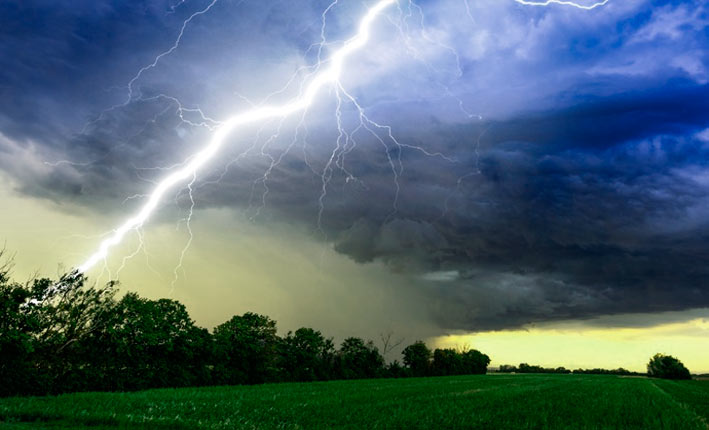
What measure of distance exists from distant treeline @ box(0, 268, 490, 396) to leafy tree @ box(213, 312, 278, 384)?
0.29 feet

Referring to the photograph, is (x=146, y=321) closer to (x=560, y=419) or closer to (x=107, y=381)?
(x=107, y=381)

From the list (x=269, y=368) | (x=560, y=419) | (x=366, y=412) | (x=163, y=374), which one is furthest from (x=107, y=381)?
(x=560, y=419)

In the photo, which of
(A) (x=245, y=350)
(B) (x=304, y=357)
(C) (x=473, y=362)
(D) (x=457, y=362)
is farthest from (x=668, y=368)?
(A) (x=245, y=350)

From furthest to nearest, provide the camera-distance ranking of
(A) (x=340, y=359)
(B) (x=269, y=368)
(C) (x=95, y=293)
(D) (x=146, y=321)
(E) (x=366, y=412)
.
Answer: (A) (x=340, y=359), (B) (x=269, y=368), (D) (x=146, y=321), (C) (x=95, y=293), (E) (x=366, y=412)

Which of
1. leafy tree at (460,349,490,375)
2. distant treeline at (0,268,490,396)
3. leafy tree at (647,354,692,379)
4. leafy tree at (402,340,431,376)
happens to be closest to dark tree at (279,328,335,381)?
distant treeline at (0,268,490,396)

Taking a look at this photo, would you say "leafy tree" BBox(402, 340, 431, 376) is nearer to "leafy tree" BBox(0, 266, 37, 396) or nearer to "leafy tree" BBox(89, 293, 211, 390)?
"leafy tree" BBox(89, 293, 211, 390)

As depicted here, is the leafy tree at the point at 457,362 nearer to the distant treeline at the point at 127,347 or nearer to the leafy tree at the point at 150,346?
the distant treeline at the point at 127,347

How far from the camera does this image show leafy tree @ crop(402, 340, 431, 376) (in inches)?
2827

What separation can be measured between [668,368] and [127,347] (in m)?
109

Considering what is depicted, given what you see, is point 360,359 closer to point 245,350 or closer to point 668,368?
point 245,350

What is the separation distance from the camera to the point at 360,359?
194ft

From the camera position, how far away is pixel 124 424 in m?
12.5

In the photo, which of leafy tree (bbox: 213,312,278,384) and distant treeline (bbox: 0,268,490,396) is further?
leafy tree (bbox: 213,312,278,384)

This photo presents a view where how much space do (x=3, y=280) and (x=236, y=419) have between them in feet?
61.3
